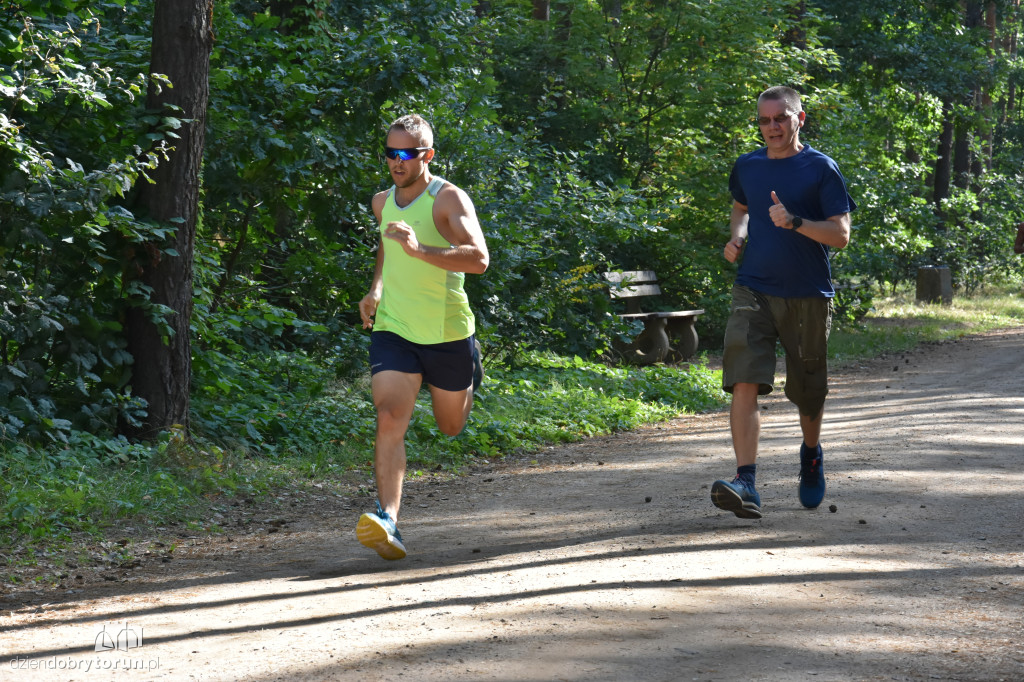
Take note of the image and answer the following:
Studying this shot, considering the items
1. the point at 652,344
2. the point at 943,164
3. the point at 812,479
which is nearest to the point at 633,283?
the point at 652,344

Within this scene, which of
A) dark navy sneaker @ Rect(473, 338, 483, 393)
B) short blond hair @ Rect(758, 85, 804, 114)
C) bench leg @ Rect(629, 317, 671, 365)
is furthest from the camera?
bench leg @ Rect(629, 317, 671, 365)

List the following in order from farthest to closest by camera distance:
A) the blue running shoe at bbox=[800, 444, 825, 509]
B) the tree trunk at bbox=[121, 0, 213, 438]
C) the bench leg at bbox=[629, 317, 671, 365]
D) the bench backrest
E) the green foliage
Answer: the bench leg at bbox=[629, 317, 671, 365] < the bench backrest < the tree trunk at bbox=[121, 0, 213, 438] < the green foliage < the blue running shoe at bbox=[800, 444, 825, 509]

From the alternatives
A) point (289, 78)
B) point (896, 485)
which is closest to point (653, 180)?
point (289, 78)

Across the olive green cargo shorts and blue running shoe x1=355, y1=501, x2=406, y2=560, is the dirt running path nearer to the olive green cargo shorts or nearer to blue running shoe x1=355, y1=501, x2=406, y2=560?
blue running shoe x1=355, y1=501, x2=406, y2=560

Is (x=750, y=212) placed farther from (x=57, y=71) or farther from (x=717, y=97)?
(x=717, y=97)

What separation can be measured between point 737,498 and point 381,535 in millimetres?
1942

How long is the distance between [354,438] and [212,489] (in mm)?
2011

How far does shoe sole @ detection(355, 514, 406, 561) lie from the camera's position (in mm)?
5156

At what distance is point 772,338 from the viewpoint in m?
6.14

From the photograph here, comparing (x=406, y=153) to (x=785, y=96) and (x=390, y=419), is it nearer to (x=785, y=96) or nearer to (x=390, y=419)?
(x=390, y=419)

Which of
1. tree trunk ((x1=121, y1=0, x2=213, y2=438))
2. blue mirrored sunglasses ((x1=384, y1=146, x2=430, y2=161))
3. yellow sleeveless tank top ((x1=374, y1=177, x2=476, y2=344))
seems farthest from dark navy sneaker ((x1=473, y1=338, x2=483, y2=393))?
tree trunk ((x1=121, y1=0, x2=213, y2=438))

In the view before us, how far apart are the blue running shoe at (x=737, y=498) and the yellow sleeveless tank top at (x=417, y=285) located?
1.67 meters

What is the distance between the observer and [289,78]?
8.90m

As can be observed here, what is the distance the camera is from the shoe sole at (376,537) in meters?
5.16
